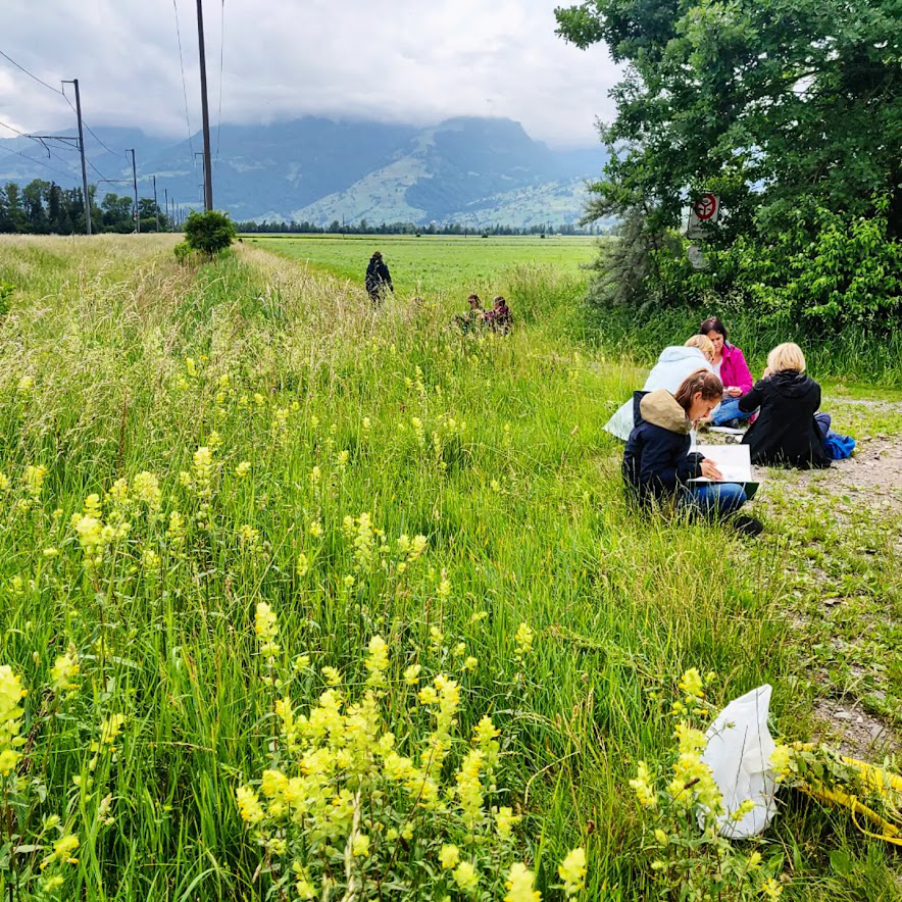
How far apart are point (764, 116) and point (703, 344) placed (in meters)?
5.62

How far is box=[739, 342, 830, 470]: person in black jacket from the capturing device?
6.49 meters

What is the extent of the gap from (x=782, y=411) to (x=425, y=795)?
20.2 ft

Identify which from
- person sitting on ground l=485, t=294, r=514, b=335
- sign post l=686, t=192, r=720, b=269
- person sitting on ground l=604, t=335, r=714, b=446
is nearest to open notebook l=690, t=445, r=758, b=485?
person sitting on ground l=604, t=335, r=714, b=446

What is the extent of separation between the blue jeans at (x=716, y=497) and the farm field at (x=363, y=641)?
0.96ft

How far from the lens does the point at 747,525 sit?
4.96 metres

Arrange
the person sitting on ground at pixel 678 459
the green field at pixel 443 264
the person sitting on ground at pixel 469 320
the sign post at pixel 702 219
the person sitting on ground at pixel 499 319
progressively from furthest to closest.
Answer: the green field at pixel 443 264, the sign post at pixel 702 219, the person sitting on ground at pixel 499 319, the person sitting on ground at pixel 469 320, the person sitting on ground at pixel 678 459

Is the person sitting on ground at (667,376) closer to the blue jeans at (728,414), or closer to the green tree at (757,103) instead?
the blue jeans at (728,414)

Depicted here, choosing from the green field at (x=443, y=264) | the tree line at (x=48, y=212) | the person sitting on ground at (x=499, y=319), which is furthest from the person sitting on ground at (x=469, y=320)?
the tree line at (x=48, y=212)

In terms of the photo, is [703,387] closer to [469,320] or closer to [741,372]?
[741,372]

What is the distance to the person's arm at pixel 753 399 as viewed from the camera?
267 inches

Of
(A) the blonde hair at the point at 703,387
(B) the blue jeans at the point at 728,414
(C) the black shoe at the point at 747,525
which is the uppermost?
(A) the blonde hair at the point at 703,387

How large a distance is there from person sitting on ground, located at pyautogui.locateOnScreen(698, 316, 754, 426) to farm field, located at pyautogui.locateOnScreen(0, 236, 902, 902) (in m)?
1.62

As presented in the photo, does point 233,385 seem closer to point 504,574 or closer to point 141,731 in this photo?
point 504,574

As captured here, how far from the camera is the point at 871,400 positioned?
9.19m
